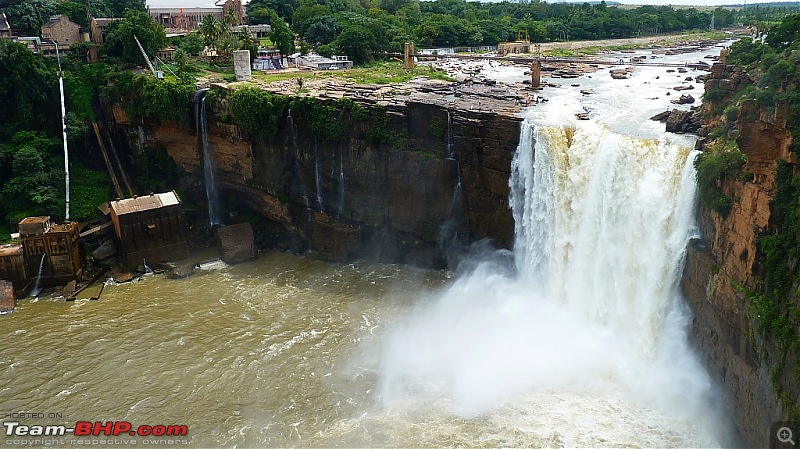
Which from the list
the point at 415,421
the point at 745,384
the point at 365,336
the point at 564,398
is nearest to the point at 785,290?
the point at 745,384

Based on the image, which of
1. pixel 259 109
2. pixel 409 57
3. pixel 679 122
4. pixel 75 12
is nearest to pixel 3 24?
pixel 75 12

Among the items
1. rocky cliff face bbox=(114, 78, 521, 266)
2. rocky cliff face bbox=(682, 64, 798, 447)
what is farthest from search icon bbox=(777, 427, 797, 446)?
rocky cliff face bbox=(114, 78, 521, 266)

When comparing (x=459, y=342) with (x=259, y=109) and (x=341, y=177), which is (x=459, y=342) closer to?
(x=341, y=177)

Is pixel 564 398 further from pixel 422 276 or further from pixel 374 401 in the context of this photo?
pixel 422 276

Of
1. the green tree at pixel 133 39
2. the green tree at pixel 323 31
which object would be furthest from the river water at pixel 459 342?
the green tree at pixel 323 31

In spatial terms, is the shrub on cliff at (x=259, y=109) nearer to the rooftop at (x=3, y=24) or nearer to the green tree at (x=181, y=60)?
the green tree at (x=181, y=60)
